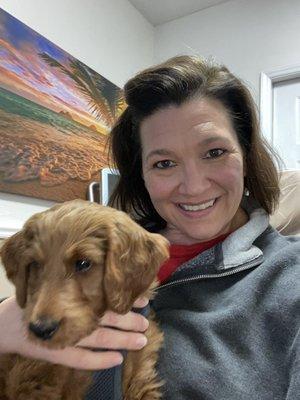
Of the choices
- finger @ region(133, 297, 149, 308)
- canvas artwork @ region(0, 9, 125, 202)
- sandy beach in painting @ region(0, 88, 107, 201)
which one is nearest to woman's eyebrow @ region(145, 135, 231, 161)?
finger @ region(133, 297, 149, 308)

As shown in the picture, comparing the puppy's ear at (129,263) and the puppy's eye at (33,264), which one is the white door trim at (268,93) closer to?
the puppy's ear at (129,263)

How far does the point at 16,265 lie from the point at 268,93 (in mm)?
2950

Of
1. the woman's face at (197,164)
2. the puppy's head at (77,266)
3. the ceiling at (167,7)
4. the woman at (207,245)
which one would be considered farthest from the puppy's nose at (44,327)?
the ceiling at (167,7)

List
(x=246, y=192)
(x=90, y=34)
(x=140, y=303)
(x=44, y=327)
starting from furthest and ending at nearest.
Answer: (x=90, y=34) → (x=246, y=192) → (x=140, y=303) → (x=44, y=327)

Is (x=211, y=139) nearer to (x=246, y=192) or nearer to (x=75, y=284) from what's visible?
(x=246, y=192)

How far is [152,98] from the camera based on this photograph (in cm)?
134

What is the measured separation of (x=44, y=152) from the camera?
8.55ft

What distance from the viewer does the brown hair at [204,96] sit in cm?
131

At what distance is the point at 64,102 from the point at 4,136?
0.60 metres

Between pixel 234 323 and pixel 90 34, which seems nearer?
pixel 234 323

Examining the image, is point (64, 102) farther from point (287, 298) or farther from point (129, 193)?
point (287, 298)

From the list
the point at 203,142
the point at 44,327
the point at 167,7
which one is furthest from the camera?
the point at 167,7

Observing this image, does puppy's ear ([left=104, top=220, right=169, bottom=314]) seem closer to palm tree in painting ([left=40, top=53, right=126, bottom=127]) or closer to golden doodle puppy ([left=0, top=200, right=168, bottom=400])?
golden doodle puppy ([left=0, top=200, right=168, bottom=400])

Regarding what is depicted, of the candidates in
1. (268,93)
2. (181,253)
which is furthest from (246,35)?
(181,253)
